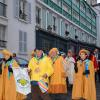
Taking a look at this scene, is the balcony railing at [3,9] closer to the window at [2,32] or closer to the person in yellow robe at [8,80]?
the window at [2,32]

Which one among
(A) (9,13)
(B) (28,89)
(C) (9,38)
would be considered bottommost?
(B) (28,89)

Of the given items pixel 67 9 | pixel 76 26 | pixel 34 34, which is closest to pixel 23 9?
pixel 34 34

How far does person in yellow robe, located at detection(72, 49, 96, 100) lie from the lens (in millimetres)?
11344

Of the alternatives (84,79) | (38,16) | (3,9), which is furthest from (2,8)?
(84,79)

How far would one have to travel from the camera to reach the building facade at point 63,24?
32.6 m

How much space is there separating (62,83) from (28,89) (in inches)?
57.5

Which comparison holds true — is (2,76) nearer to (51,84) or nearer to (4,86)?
(4,86)

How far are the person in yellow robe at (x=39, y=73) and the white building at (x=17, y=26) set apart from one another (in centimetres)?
1375

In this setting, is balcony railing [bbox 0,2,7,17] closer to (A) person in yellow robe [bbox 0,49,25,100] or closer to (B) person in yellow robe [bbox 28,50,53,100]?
(A) person in yellow robe [bbox 0,49,25,100]

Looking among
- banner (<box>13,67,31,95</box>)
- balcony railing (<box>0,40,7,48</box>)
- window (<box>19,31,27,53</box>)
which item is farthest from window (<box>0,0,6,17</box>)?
banner (<box>13,67,31,95</box>)

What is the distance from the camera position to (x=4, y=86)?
10836mm

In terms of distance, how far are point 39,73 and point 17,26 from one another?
16194 mm

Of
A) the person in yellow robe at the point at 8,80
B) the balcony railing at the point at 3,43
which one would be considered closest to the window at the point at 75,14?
the balcony railing at the point at 3,43

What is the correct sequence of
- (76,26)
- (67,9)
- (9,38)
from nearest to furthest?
1. (9,38)
2. (67,9)
3. (76,26)
